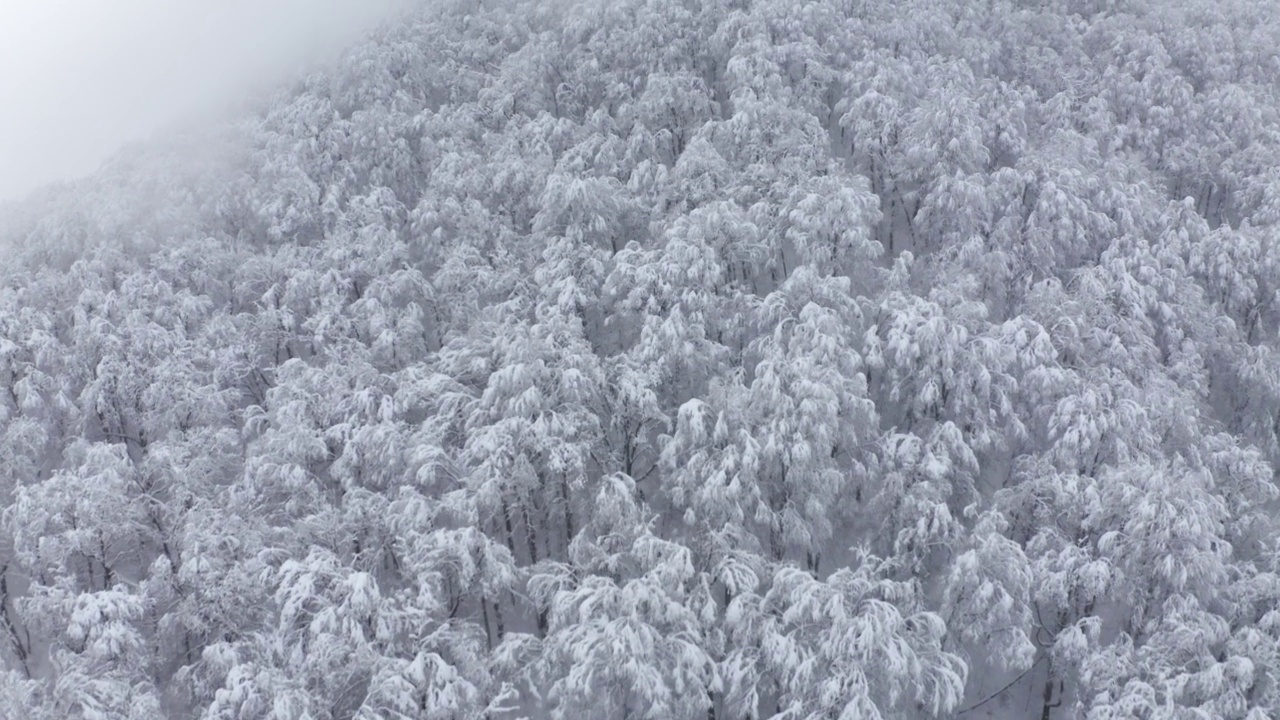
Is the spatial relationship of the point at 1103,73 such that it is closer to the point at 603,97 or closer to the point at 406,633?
the point at 603,97

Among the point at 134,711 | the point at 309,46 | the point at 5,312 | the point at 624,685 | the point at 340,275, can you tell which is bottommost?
the point at 624,685

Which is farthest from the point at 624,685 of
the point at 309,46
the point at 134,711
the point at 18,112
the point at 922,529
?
the point at 18,112

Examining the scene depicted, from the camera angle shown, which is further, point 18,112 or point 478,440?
point 18,112

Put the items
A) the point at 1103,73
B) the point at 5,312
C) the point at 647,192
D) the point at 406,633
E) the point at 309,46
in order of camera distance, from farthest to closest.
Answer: the point at 309,46 < the point at 1103,73 < the point at 647,192 < the point at 5,312 < the point at 406,633

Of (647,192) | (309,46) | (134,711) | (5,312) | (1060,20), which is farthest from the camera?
(309,46)

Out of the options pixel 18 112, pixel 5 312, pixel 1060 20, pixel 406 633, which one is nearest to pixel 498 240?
pixel 406 633

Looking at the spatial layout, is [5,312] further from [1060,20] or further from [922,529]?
[1060,20]

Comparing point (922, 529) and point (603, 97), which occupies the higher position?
point (603, 97)
